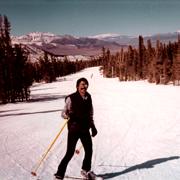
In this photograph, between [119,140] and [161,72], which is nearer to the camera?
[119,140]

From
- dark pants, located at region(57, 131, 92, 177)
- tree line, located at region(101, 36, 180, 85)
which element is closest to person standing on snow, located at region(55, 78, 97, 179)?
dark pants, located at region(57, 131, 92, 177)

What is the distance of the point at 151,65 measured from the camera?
7238cm

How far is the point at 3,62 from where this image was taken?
35031 millimetres

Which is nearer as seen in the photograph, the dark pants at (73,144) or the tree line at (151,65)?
the dark pants at (73,144)

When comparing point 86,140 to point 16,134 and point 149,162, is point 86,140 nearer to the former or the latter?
point 149,162

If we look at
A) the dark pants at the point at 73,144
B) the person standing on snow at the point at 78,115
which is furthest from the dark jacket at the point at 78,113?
the dark pants at the point at 73,144

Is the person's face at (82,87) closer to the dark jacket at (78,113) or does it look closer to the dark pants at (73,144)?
the dark jacket at (78,113)

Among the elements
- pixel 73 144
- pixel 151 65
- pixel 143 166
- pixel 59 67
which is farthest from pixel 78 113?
pixel 59 67

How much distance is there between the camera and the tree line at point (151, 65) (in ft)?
212

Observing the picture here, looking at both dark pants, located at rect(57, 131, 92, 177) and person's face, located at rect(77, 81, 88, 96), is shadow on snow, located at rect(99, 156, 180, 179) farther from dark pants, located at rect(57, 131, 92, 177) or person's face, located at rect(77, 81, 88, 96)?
person's face, located at rect(77, 81, 88, 96)

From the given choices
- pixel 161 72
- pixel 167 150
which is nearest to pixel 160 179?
pixel 167 150

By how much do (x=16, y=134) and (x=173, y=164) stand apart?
7552 mm

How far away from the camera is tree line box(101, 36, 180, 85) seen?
6469 centimetres

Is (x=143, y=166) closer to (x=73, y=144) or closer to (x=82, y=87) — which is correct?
(x=73, y=144)
